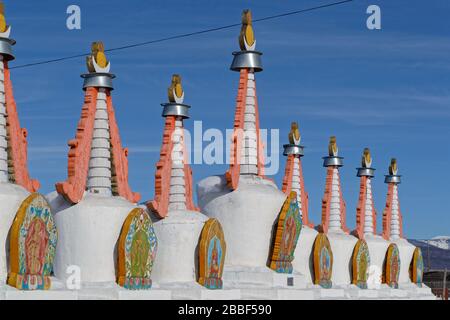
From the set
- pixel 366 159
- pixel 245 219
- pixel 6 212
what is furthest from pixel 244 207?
pixel 366 159

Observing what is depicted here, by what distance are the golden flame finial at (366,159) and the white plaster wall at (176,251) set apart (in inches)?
788

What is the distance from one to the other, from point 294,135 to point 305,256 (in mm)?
5845

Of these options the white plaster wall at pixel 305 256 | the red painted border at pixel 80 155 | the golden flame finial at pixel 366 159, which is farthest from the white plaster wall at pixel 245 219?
the golden flame finial at pixel 366 159

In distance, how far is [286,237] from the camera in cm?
3372

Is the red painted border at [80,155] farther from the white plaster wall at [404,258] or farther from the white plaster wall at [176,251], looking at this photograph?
the white plaster wall at [404,258]

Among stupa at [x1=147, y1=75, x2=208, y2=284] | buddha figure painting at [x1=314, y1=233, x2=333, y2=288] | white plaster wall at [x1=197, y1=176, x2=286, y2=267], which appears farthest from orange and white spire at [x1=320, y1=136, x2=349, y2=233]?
stupa at [x1=147, y1=75, x2=208, y2=284]

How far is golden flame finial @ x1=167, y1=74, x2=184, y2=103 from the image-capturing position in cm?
3105

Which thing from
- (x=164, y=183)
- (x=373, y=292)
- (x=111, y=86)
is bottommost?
(x=373, y=292)

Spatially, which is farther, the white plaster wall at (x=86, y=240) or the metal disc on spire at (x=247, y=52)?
the metal disc on spire at (x=247, y=52)

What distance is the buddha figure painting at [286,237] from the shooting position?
3306 centimetres

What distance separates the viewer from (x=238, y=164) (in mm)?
33344
